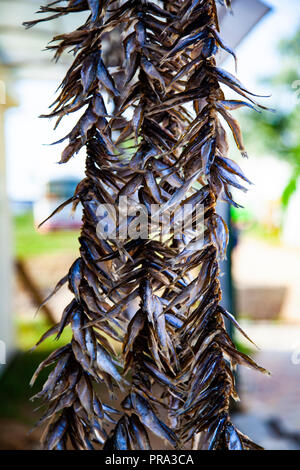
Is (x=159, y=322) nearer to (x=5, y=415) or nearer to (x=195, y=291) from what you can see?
(x=195, y=291)

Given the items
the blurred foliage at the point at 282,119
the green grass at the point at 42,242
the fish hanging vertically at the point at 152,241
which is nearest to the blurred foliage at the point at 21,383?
the fish hanging vertically at the point at 152,241

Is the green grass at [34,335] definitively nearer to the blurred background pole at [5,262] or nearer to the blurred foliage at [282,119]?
the blurred background pole at [5,262]

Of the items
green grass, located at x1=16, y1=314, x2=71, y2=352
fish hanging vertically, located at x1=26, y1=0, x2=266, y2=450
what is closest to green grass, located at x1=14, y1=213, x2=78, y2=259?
green grass, located at x1=16, y1=314, x2=71, y2=352

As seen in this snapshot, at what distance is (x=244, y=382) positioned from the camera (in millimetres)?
4086

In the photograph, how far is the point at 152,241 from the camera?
21.9 inches

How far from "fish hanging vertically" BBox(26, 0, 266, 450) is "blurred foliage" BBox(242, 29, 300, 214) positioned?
5197mm

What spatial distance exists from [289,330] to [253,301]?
1.41 meters

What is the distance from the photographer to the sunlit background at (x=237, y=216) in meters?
2.60

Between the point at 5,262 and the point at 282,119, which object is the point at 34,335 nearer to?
the point at 5,262

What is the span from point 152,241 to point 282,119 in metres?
6.52

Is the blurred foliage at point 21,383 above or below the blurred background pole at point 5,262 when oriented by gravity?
below

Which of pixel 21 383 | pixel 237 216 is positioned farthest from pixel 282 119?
pixel 21 383

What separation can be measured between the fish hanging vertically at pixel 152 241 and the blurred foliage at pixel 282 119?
5.20 metres

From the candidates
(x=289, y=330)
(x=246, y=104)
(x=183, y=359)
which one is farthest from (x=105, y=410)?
(x=289, y=330)
